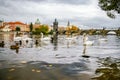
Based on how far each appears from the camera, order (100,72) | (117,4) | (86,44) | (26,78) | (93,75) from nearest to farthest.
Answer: (26,78) → (93,75) → (100,72) → (117,4) → (86,44)

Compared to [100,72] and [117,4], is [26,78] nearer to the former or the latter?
[100,72]

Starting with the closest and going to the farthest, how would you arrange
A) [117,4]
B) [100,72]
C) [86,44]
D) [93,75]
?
1. [93,75]
2. [100,72]
3. [117,4]
4. [86,44]

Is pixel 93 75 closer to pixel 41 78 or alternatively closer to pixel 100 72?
pixel 100 72

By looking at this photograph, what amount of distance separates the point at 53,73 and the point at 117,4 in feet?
78.8

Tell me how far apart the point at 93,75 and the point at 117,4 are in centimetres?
2355

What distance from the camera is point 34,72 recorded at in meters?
18.5

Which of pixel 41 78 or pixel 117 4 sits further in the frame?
pixel 117 4

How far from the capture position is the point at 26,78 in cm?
1620

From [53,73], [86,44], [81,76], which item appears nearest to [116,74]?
[81,76]

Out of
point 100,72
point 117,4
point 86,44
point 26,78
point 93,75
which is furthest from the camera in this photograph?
point 86,44

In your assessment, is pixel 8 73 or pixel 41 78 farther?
pixel 8 73

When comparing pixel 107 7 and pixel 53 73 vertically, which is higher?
pixel 107 7

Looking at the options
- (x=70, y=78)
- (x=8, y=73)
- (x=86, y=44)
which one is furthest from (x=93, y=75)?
(x=86, y=44)

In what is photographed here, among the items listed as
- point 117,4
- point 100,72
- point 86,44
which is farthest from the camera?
point 86,44
